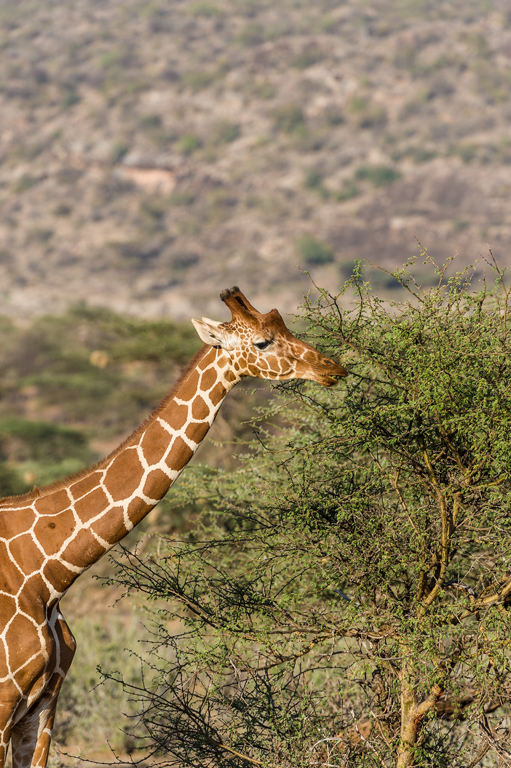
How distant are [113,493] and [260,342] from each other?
55.1 inches

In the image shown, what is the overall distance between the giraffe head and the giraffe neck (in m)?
0.16

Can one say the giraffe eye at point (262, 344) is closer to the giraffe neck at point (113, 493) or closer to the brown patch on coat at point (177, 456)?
the giraffe neck at point (113, 493)

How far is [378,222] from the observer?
69.1 metres

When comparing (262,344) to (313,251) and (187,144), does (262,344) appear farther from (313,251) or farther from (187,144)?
(187,144)

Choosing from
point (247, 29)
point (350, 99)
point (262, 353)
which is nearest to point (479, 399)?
point (262, 353)

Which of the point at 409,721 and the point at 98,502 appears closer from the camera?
the point at 98,502

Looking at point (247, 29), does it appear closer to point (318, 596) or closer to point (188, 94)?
point (188, 94)

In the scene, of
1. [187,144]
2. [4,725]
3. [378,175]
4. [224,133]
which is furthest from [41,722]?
[224,133]

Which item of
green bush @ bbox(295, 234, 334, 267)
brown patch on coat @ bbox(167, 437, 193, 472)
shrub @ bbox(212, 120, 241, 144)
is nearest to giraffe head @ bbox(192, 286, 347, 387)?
brown patch on coat @ bbox(167, 437, 193, 472)

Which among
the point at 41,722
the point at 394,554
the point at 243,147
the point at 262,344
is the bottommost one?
the point at 41,722

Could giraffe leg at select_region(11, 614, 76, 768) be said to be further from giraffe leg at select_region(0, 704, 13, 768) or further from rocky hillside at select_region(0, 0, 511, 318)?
rocky hillside at select_region(0, 0, 511, 318)

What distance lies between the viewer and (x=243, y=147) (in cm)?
7944

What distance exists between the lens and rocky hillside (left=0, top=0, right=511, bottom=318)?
66250 mm

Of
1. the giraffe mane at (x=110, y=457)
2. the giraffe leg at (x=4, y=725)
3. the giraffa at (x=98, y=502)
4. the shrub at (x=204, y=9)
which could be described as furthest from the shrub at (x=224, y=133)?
the giraffe leg at (x=4, y=725)
